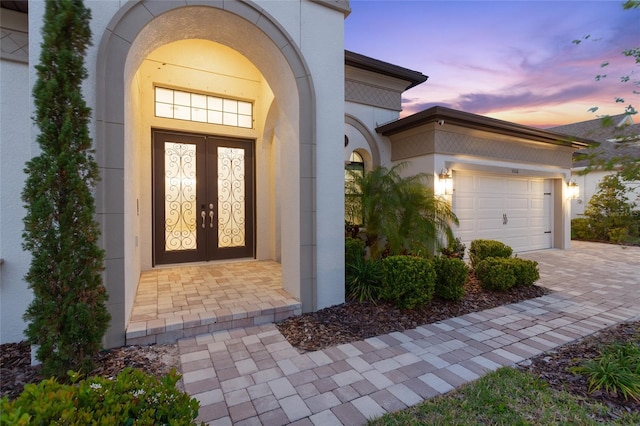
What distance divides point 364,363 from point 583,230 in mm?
15177

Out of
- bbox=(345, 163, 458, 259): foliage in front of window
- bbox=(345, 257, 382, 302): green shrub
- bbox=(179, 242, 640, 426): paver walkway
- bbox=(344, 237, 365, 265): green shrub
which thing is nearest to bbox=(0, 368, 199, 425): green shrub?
bbox=(179, 242, 640, 426): paver walkway

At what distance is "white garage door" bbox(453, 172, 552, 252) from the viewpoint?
8.11m

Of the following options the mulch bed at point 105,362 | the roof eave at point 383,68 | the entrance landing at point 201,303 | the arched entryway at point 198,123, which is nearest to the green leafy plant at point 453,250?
the arched entryway at point 198,123

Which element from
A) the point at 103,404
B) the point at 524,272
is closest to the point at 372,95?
the point at 524,272

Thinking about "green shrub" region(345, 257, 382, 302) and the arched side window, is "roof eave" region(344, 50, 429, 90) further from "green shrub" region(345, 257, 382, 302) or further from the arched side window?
"green shrub" region(345, 257, 382, 302)

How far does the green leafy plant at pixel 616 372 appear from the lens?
8.31ft

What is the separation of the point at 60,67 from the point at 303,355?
11.7ft

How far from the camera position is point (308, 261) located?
171 inches

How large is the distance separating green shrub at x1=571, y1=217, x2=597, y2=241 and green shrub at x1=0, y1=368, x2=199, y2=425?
55.7ft

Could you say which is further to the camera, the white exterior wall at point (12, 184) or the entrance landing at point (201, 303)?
the entrance landing at point (201, 303)

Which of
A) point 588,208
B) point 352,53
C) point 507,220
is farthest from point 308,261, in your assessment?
point 588,208

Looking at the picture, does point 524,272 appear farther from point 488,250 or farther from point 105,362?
point 105,362

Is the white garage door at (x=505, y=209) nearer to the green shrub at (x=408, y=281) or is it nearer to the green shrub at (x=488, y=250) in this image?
the green shrub at (x=488, y=250)

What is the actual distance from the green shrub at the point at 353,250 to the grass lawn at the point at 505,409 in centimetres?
289
